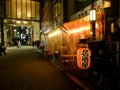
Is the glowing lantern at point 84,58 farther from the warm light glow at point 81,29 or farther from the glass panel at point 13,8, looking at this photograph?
the glass panel at point 13,8

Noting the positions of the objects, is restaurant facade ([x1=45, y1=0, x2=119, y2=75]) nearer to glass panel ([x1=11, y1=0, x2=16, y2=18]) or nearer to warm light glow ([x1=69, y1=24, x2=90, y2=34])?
warm light glow ([x1=69, y1=24, x2=90, y2=34])

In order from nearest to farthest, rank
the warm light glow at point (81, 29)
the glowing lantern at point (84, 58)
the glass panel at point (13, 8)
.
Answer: the glowing lantern at point (84, 58)
the warm light glow at point (81, 29)
the glass panel at point (13, 8)

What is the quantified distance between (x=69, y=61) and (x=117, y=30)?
285 inches

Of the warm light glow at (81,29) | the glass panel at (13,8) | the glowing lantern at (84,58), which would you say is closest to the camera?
the glowing lantern at (84,58)

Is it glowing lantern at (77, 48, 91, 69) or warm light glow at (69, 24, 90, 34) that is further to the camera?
warm light glow at (69, 24, 90, 34)

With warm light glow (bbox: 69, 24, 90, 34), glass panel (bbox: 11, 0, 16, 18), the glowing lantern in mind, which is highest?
glass panel (bbox: 11, 0, 16, 18)

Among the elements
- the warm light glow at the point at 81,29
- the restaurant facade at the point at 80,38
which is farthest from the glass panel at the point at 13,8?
the warm light glow at the point at 81,29

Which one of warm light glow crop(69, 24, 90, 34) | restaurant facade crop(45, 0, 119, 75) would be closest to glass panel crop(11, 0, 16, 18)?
restaurant facade crop(45, 0, 119, 75)

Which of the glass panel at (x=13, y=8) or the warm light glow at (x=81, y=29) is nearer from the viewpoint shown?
the warm light glow at (x=81, y=29)

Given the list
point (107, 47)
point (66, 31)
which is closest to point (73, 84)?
point (107, 47)

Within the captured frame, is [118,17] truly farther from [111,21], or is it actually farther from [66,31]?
[66,31]

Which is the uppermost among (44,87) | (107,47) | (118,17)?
(118,17)

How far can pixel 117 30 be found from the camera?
10.6 m

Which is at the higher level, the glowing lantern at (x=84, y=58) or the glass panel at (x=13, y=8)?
the glass panel at (x=13, y=8)
